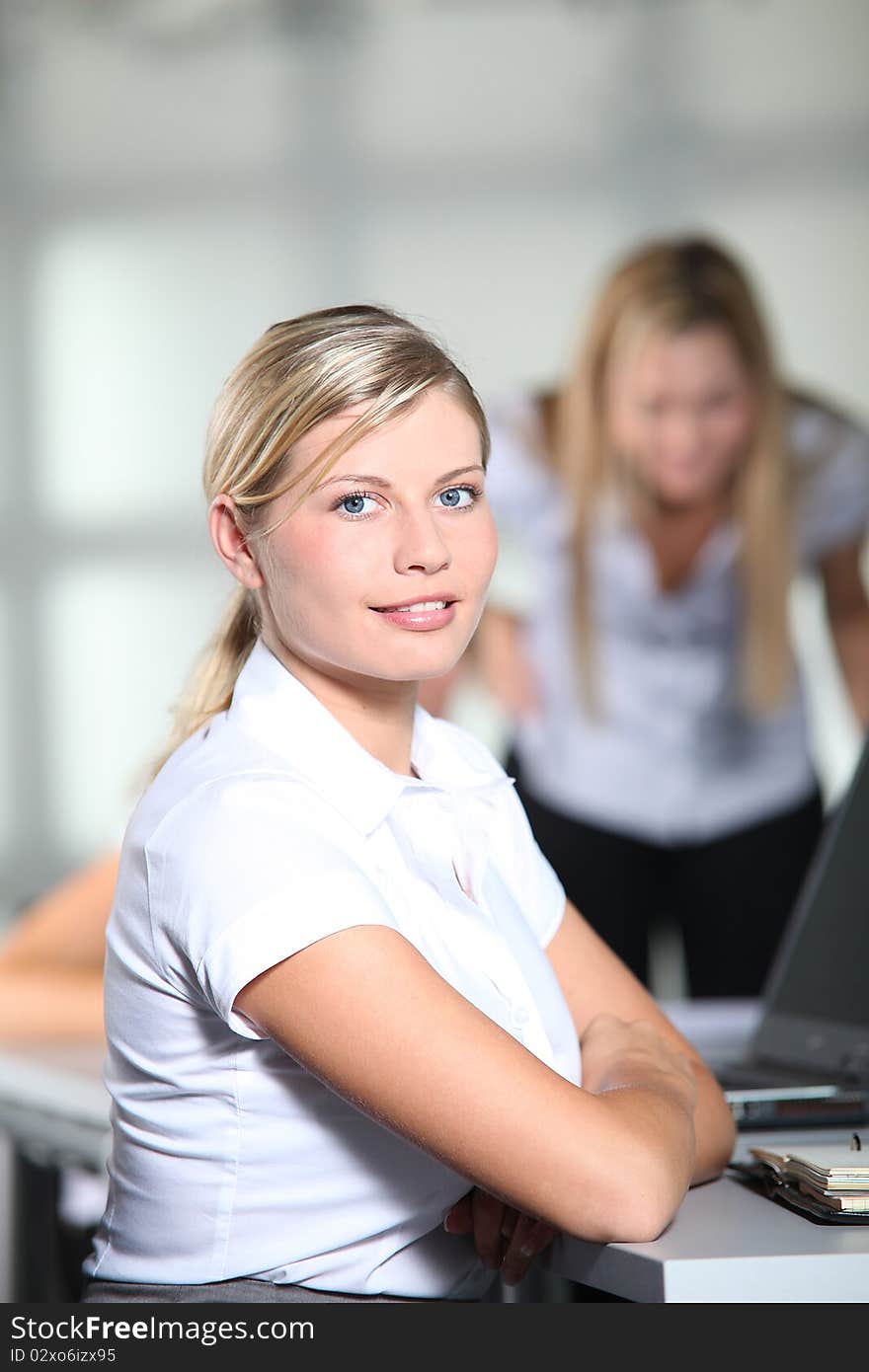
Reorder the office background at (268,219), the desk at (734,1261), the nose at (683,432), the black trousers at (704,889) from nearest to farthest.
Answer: the desk at (734,1261), the black trousers at (704,889), the nose at (683,432), the office background at (268,219)

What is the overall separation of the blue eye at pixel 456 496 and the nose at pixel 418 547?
0.03m

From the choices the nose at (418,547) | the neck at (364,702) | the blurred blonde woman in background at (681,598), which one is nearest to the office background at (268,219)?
the blurred blonde woman in background at (681,598)

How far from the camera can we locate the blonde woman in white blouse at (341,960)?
0.90m

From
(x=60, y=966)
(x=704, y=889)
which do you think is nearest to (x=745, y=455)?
(x=704, y=889)

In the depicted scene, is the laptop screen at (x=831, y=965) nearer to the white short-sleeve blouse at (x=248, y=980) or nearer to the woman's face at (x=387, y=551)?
the white short-sleeve blouse at (x=248, y=980)

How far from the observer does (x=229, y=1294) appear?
967 millimetres

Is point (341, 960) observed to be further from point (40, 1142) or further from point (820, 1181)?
point (40, 1142)

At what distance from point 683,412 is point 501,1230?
1863 millimetres

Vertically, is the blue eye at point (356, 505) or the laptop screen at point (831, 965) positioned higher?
the blue eye at point (356, 505)

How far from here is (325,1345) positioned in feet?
2.84

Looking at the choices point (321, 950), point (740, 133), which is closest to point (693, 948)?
point (321, 950)

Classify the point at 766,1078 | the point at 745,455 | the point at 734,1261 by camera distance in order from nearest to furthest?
the point at 734,1261
the point at 766,1078
the point at 745,455

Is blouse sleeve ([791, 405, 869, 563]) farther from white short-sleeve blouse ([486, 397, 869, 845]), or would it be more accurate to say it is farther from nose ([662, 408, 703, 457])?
nose ([662, 408, 703, 457])

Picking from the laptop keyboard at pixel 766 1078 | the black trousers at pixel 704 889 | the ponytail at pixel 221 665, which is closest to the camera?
the ponytail at pixel 221 665
